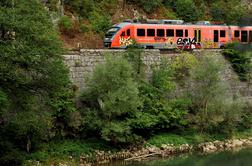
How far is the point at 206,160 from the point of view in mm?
32125

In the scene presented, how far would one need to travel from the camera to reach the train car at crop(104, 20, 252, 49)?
4162 centimetres

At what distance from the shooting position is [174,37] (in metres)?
44.4

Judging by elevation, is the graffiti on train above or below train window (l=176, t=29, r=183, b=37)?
below

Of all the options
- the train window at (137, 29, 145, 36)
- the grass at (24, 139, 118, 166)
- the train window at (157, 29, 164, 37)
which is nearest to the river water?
the grass at (24, 139, 118, 166)

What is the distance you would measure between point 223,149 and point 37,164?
558 inches

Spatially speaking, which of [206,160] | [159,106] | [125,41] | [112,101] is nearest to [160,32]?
[125,41]

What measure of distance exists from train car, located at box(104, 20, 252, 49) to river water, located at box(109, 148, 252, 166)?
10.9 meters

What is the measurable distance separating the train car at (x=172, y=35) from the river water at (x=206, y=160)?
35.6 ft

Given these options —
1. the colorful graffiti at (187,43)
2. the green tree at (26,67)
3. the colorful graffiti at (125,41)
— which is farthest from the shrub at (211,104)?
the green tree at (26,67)

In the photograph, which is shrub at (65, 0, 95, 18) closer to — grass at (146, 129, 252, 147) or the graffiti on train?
the graffiti on train

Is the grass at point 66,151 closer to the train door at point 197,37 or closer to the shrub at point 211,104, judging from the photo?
the shrub at point 211,104

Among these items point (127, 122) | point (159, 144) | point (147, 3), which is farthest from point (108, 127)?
point (147, 3)

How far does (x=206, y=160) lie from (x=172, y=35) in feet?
48.8

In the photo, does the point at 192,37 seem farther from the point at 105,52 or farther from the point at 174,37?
the point at 105,52
